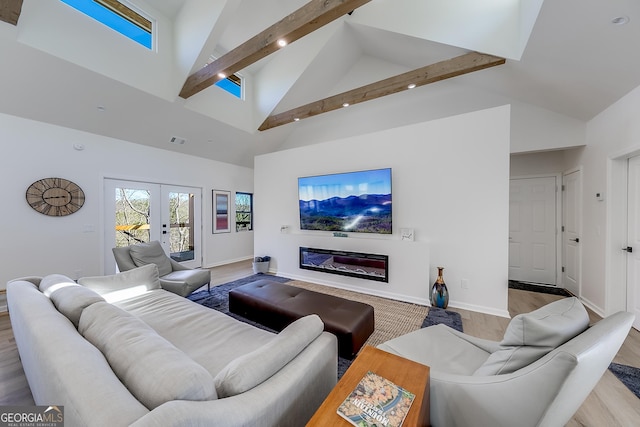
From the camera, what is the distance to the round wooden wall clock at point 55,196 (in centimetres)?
342

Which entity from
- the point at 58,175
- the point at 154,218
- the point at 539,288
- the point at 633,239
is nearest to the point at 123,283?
the point at 58,175

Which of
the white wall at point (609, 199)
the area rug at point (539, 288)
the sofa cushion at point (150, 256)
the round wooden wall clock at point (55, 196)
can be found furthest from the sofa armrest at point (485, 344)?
the round wooden wall clock at point (55, 196)

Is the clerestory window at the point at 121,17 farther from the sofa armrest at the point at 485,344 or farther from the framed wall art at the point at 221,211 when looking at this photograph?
the sofa armrest at the point at 485,344

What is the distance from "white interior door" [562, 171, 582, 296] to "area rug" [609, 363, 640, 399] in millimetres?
2132

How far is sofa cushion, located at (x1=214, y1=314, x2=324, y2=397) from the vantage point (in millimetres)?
910

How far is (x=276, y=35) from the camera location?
9.12ft

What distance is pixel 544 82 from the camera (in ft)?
9.89

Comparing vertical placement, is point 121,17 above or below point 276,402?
above

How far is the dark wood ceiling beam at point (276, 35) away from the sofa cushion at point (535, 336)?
293 cm

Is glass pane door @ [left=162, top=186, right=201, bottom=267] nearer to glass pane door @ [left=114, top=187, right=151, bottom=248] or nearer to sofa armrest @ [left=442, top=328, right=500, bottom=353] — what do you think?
glass pane door @ [left=114, top=187, right=151, bottom=248]

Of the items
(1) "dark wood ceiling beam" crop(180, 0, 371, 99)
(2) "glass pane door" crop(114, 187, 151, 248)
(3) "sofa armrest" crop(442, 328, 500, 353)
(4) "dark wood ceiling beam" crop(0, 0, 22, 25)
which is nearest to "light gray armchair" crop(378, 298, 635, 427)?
(3) "sofa armrest" crop(442, 328, 500, 353)

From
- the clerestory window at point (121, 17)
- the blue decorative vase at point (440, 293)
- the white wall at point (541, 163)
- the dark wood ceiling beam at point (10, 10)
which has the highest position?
the clerestory window at point (121, 17)

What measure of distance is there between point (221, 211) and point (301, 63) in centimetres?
398

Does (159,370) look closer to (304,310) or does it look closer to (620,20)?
(304,310)
